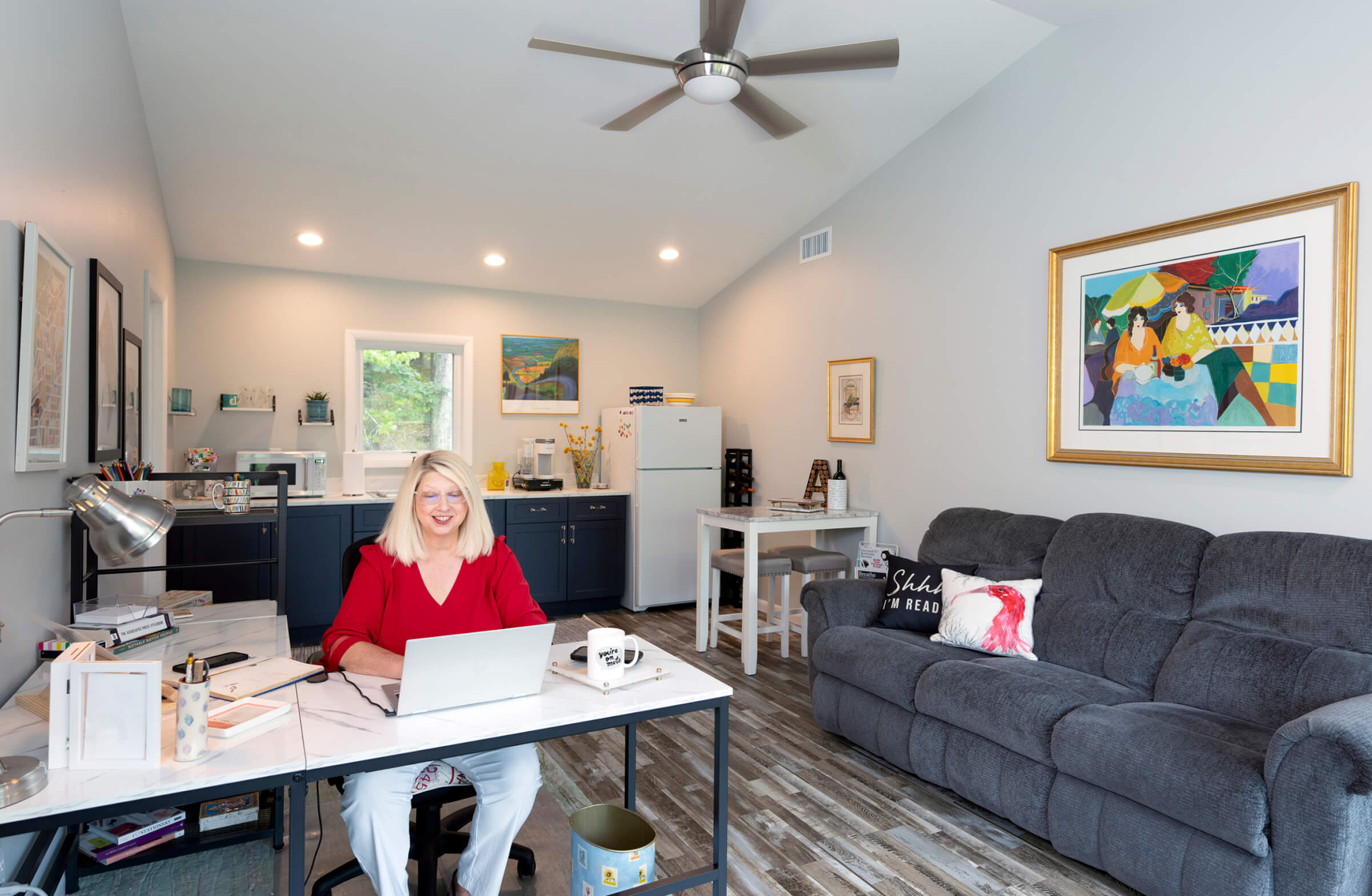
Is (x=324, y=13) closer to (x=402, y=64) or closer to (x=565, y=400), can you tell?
(x=402, y=64)

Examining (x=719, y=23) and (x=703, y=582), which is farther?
(x=703, y=582)

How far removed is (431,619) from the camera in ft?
6.98

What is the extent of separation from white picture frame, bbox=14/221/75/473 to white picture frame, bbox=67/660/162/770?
72 cm

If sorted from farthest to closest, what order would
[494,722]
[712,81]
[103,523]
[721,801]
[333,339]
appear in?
[333,339] < [712,81] < [721,801] < [494,722] < [103,523]

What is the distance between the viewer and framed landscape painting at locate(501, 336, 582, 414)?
228 inches

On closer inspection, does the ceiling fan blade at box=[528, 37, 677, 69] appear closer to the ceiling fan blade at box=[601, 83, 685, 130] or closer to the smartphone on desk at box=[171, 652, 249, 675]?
the ceiling fan blade at box=[601, 83, 685, 130]

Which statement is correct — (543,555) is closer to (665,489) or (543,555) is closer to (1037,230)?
(665,489)

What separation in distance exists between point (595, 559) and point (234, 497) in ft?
9.96

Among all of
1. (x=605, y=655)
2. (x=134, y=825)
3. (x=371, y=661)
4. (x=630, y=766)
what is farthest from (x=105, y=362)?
(x=630, y=766)

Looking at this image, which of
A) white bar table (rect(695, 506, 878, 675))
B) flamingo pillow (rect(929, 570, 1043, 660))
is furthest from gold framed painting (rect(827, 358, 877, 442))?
flamingo pillow (rect(929, 570, 1043, 660))

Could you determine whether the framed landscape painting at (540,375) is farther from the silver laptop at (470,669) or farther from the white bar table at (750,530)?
the silver laptop at (470,669)

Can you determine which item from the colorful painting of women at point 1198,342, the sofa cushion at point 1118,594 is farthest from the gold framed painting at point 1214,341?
the sofa cushion at point 1118,594

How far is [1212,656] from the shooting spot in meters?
2.45

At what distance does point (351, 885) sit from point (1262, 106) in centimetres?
388
